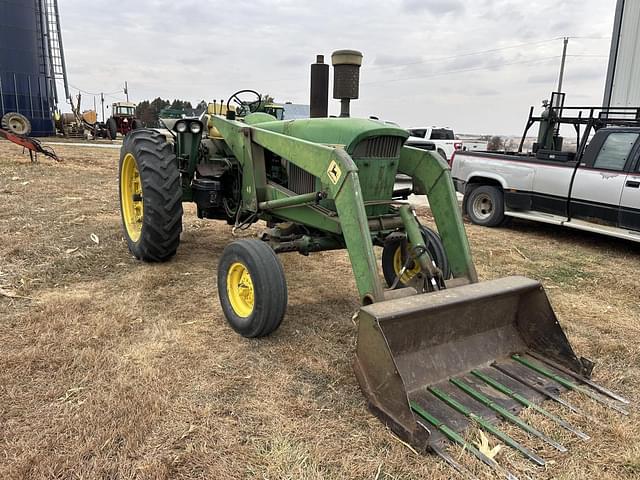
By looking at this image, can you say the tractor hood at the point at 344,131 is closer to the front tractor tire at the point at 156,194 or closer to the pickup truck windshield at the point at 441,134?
the front tractor tire at the point at 156,194

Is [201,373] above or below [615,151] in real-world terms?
below

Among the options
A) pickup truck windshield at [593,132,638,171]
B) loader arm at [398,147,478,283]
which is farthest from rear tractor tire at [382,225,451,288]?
pickup truck windshield at [593,132,638,171]

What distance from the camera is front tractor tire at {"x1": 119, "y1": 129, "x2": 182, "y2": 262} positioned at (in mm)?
4566

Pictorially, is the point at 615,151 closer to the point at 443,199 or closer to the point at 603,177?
the point at 603,177

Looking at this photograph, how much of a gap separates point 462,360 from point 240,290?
5.55 feet

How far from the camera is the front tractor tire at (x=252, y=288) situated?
339 centimetres

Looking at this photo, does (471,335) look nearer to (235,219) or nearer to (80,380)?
(80,380)

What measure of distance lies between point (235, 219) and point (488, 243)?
381 cm

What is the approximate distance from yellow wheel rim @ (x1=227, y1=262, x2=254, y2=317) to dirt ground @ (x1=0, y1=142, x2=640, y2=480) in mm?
199

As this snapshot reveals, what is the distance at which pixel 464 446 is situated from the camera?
7.94 feet

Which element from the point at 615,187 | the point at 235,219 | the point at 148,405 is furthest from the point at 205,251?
the point at 615,187

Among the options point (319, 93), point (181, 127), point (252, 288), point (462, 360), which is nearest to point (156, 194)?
point (181, 127)

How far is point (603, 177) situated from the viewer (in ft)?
22.2

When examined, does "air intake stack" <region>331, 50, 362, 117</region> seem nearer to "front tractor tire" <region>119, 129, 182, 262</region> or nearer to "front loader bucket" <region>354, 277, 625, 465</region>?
"front tractor tire" <region>119, 129, 182, 262</region>
